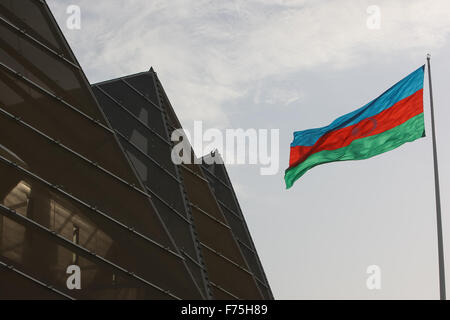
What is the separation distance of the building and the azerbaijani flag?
4.67m

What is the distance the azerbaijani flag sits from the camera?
24.0m

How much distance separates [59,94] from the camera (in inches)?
839

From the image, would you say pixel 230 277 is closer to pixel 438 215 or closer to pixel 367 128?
pixel 367 128

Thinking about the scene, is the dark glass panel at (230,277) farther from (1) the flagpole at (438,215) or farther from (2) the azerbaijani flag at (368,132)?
(1) the flagpole at (438,215)

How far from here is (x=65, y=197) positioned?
19.7 meters

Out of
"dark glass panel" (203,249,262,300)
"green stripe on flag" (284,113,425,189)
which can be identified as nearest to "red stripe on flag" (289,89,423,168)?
"green stripe on flag" (284,113,425,189)

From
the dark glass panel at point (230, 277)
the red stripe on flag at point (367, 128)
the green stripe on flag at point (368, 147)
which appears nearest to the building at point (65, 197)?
the green stripe on flag at point (368, 147)

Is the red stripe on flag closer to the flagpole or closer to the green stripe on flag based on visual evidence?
the green stripe on flag

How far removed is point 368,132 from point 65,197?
9830 millimetres

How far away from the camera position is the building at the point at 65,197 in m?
18.4
